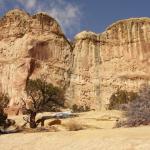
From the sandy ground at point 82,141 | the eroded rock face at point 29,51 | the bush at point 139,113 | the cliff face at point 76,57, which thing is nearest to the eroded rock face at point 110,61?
the cliff face at point 76,57

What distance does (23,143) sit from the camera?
13617mm

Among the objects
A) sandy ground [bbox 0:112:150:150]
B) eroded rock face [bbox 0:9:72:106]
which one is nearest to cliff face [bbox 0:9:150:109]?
eroded rock face [bbox 0:9:72:106]

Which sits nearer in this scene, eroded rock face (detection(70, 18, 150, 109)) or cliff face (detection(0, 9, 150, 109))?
cliff face (detection(0, 9, 150, 109))

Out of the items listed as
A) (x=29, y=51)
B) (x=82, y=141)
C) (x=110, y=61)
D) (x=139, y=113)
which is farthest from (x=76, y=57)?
(x=82, y=141)

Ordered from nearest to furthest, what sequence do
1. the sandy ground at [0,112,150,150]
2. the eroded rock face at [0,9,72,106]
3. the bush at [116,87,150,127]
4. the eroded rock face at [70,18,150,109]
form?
the sandy ground at [0,112,150,150] → the bush at [116,87,150,127] → the eroded rock face at [0,9,72,106] → the eroded rock face at [70,18,150,109]

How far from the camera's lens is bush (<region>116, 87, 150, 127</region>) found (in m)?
21.0

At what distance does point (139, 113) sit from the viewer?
21.5 m

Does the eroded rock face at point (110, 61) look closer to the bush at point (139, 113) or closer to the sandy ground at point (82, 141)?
the bush at point (139, 113)

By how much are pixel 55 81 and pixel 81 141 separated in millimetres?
50020

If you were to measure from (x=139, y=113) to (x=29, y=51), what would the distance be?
4293 centimetres

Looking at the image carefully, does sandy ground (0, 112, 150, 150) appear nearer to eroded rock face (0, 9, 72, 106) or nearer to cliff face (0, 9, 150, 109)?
eroded rock face (0, 9, 72, 106)

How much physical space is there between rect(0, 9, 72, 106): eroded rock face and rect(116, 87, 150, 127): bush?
36.3 m

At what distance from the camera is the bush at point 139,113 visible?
21.0m

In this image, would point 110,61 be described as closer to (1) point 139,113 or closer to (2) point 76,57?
(2) point 76,57
